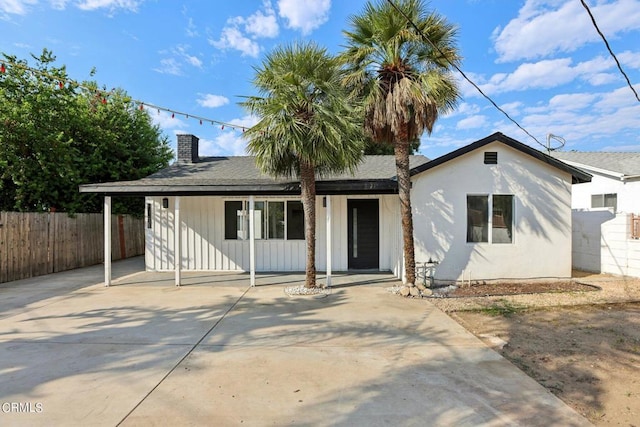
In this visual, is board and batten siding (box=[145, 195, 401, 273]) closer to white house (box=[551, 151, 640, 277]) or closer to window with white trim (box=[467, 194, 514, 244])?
window with white trim (box=[467, 194, 514, 244])

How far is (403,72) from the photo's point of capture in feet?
24.0

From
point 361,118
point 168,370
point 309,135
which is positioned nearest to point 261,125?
point 309,135

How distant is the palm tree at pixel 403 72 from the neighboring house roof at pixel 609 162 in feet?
29.6

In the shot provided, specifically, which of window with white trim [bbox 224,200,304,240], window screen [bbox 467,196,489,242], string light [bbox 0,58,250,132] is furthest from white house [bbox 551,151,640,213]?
string light [bbox 0,58,250,132]

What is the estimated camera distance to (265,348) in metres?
4.49

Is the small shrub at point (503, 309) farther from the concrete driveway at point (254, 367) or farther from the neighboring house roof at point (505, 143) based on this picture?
the neighboring house roof at point (505, 143)

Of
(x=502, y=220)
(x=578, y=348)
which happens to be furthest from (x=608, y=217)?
(x=578, y=348)

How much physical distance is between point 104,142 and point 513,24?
14.6m

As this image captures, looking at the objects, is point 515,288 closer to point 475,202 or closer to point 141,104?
point 475,202

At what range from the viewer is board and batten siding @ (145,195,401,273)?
10383mm

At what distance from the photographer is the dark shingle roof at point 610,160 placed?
12397 millimetres

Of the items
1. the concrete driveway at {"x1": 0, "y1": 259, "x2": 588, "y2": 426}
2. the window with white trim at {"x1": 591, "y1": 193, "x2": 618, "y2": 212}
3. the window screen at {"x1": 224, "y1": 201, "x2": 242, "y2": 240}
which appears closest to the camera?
the concrete driveway at {"x1": 0, "y1": 259, "x2": 588, "y2": 426}

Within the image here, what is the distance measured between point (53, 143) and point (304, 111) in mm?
9209

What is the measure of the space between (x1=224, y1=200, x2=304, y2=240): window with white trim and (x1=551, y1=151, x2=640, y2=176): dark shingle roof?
11475 mm
